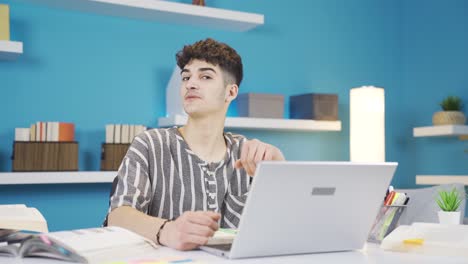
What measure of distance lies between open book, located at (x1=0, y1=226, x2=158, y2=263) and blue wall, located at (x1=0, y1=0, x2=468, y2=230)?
6.75 ft

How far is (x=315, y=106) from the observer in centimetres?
387

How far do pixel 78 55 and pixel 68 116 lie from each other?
13.0 inches

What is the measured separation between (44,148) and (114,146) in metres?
0.36

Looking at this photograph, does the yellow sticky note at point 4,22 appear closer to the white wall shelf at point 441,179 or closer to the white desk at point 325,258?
the white desk at point 325,258

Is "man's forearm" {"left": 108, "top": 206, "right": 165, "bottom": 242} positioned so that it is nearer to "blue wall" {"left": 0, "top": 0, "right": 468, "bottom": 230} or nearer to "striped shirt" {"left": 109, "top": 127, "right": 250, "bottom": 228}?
"striped shirt" {"left": 109, "top": 127, "right": 250, "bottom": 228}

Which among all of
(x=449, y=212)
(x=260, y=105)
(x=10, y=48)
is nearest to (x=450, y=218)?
(x=449, y=212)

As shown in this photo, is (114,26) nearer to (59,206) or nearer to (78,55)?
(78,55)

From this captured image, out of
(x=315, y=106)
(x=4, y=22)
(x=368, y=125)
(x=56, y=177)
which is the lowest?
(x=56, y=177)

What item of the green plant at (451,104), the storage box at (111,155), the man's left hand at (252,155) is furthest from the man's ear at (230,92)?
the green plant at (451,104)

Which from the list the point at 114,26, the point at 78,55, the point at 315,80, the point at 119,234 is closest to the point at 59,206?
the point at 78,55

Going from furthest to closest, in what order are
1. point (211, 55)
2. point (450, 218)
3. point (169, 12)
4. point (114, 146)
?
point (169, 12) < point (114, 146) < point (211, 55) < point (450, 218)

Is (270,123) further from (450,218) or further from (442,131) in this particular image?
(450,218)

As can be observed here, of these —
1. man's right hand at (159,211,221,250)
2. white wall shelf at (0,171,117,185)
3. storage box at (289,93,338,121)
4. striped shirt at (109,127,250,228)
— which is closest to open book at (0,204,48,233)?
man's right hand at (159,211,221,250)

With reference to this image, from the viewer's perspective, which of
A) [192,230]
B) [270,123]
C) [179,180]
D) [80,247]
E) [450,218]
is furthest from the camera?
[270,123]
